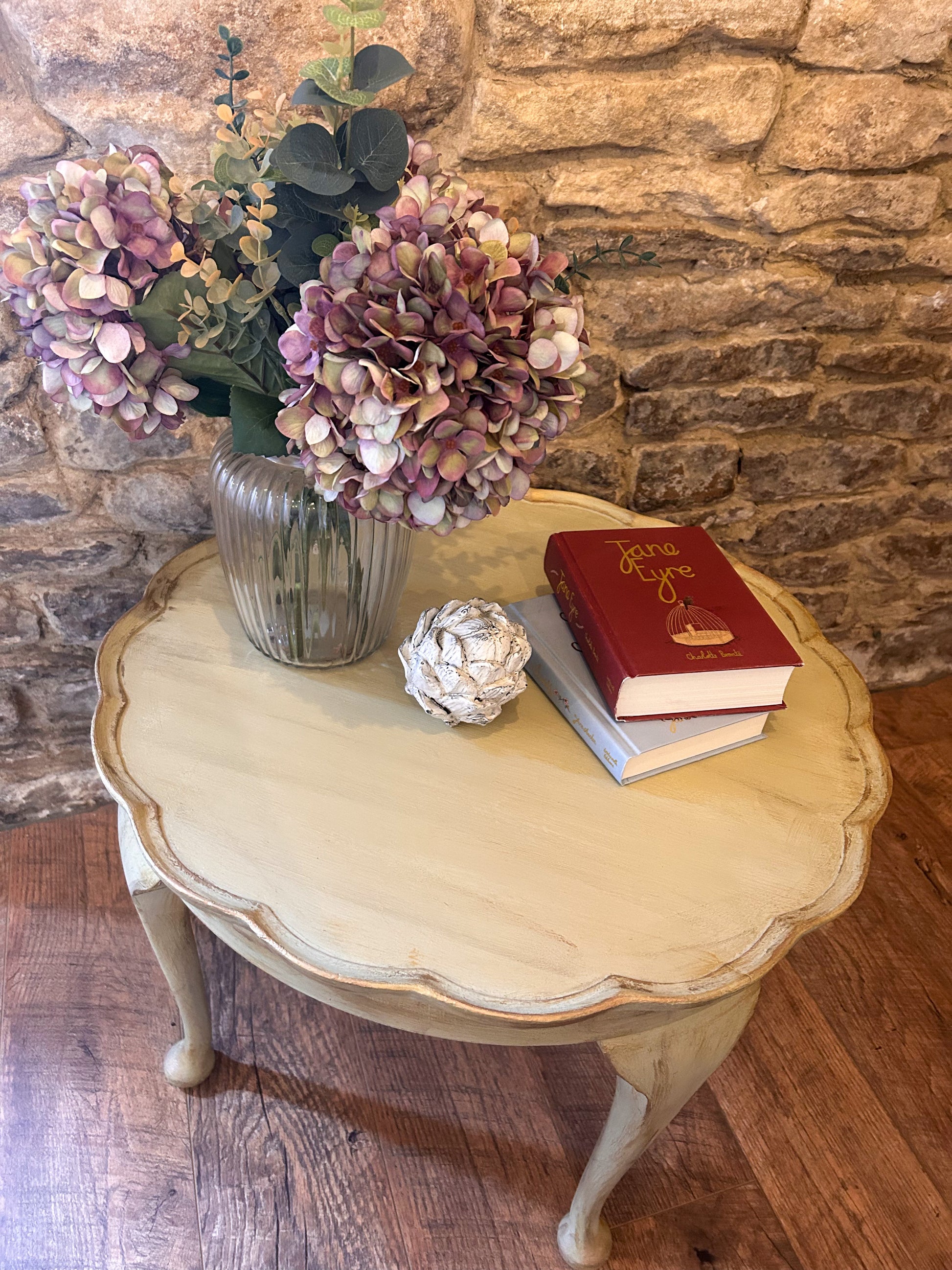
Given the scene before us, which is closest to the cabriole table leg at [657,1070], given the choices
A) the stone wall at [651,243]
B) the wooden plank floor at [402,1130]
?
the wooden plank floor at [402,1130]

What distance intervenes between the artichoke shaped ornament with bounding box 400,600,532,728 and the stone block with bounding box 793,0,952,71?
835 mm

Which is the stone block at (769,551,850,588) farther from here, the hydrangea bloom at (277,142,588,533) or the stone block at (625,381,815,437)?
the hydrangea bloom at (277,142,588,533)

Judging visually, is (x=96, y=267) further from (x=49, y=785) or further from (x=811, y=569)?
(x=811, y=569)

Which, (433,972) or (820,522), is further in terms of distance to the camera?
(820,522)

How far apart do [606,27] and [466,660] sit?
2.48ft

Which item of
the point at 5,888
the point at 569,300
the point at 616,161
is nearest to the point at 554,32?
the point at 616,161

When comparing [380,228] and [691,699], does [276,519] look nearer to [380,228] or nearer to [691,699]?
[380,228]

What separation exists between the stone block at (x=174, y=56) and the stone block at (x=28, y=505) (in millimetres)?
449

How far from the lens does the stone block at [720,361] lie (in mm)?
1361

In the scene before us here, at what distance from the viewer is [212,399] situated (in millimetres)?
902

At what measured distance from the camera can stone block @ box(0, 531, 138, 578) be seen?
51.0 inches

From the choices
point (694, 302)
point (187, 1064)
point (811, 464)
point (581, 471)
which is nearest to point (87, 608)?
point (187, 1064)

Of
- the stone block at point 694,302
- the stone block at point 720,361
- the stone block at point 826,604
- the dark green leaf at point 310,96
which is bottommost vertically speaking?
the stone block at point 826,604

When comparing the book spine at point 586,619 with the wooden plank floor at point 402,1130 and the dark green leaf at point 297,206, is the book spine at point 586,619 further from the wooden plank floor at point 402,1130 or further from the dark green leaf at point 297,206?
the wooden plank floor at point 402,1130
